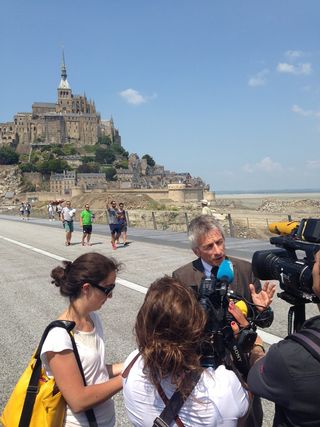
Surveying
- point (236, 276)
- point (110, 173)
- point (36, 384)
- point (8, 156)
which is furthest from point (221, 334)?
point (8, 156)

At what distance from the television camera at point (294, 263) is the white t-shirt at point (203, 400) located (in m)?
0.47

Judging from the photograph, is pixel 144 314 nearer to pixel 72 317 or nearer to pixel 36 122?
pixel 72 317

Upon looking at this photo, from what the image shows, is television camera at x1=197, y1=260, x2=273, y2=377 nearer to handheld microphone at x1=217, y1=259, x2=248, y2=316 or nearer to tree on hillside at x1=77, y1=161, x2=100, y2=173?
handheld microphone at x1=217, y1=259, x2=248, y2=316

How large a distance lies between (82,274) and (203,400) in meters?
1.12

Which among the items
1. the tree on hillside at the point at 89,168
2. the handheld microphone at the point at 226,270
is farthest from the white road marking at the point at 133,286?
the tree on hillside at the point at 89,168

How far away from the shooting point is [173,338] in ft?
6.15

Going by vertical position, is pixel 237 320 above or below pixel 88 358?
above

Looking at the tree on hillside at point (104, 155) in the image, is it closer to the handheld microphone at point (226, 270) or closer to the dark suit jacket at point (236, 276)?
the dark suit jacket at point (236, 276)

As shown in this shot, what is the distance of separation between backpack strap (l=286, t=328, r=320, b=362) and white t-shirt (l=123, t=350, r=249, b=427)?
1.23 ft

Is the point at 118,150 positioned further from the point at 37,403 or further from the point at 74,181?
the point at 37,403

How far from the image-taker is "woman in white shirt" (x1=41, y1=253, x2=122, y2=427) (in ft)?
7.66

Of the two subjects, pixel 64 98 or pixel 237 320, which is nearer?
pixel 237 320

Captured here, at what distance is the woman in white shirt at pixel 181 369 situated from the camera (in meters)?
1.84

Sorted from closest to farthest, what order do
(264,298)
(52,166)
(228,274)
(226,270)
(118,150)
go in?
1. (264,298)
2. (228,274)
3. (226,270)
4. (52,166)
5. (118,150)
